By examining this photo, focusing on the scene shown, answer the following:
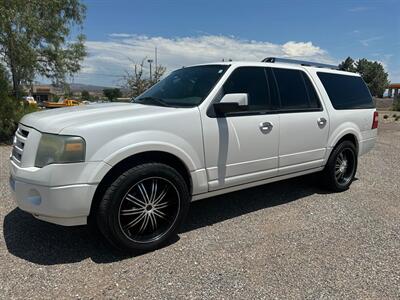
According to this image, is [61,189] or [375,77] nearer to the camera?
[61,189]

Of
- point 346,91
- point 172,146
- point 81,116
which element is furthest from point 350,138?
point 81,116

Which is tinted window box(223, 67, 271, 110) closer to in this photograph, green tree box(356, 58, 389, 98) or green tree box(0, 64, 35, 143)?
green tree box(0, 64, 35, 143)

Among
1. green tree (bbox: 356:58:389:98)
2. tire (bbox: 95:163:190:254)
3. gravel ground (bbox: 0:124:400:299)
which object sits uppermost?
green tree (bbox: 356:58:389:98)

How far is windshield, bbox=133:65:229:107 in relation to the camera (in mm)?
3830

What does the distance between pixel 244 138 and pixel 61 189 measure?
1.98m

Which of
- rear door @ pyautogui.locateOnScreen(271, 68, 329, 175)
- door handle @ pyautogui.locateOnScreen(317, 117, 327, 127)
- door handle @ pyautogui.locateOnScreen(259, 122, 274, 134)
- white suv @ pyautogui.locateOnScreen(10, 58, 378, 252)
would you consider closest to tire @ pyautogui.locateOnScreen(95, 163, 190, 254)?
white suv @ pyautogui.locateOnScreen(10, 58, 378, 252)

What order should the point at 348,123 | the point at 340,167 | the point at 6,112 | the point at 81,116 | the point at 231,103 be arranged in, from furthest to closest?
the point at 6,112 < the point at 340,167 < the point at 348,123 < the point at 231,103 < the point at 81,116

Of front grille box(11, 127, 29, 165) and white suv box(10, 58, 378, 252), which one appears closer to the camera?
white suv box(10, 58, 378, 252)

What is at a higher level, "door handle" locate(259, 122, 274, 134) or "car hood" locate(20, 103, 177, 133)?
"car hood" locate(20, 103, 177, 133)

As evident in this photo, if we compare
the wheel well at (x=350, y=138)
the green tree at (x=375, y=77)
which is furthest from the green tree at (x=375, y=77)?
the wheel well at (x=350, y=138)

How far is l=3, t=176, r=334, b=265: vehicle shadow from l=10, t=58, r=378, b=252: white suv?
15.4 inches

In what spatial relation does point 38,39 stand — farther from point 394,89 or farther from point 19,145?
point 394,89

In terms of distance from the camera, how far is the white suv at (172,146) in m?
2.97

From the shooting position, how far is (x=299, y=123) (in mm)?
4496
